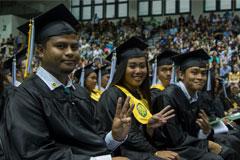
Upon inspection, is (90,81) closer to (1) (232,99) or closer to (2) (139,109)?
(1) (232,99)

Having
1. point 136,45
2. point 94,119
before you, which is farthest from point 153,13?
point 94,119

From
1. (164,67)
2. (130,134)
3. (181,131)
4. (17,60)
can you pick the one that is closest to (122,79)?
(130,134)

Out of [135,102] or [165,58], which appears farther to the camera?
[165,58]

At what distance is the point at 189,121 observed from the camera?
446cm

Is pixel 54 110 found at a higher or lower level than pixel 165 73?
lower

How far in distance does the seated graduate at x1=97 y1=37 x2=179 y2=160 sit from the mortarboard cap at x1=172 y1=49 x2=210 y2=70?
622 millimetres

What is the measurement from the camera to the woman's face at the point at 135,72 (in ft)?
13.3

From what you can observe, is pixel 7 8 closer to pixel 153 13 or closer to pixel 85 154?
pixel 153 13

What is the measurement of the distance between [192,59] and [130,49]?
0.87 meters

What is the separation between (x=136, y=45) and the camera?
4352 mm

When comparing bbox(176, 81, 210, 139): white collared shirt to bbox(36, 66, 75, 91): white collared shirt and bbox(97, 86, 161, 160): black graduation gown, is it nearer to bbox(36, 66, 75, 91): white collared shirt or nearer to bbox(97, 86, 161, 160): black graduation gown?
bbox(97, 86, 161, 160): black graduation gown

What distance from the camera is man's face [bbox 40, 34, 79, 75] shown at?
260 centimetres

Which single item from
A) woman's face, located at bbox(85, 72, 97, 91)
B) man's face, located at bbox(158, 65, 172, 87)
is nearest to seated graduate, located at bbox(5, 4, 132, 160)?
man's face, located at bbox(158, 65, 172, 87)

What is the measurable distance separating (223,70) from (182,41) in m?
4.36
